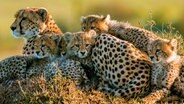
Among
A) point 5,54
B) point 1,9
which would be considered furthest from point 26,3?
point 5,54

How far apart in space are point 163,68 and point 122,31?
1.10 m

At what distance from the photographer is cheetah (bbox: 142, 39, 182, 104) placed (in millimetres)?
7320

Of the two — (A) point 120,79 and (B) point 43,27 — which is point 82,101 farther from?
(B) point 43,27

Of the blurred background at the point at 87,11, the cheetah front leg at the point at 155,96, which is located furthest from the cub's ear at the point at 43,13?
the blurred background at the point at 87,11

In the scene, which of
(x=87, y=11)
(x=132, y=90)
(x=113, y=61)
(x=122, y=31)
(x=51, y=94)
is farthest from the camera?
(x=87, y=11)

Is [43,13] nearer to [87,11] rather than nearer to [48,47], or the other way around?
[48,47]

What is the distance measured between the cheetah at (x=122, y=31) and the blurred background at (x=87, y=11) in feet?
38.1

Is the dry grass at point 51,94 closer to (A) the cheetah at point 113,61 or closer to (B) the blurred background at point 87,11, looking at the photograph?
(A) the cheetah at point 113,61

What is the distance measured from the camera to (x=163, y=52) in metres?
7.50

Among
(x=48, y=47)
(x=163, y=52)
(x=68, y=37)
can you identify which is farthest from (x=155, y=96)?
(x=48, y=47)

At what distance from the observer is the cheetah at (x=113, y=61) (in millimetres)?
7410

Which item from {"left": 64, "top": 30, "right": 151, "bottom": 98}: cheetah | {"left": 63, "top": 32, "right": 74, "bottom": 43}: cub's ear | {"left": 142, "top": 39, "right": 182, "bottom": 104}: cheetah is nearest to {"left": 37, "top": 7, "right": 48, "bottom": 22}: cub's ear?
{"left": 63, "top": 32, "right": 74, "bottom": 43}: cub's ear

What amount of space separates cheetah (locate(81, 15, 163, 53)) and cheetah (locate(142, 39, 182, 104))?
302 mm

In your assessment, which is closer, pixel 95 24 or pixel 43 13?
pixel 43 13
